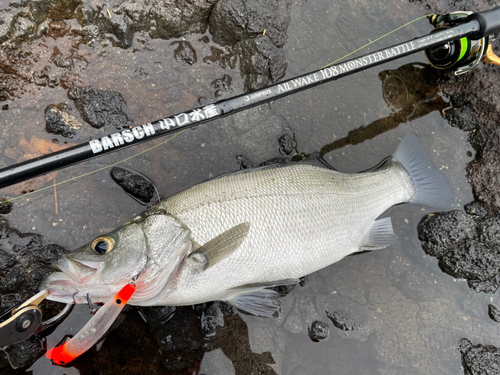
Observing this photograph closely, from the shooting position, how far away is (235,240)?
206 centimetres

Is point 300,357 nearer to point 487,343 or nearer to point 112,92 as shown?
point 487,343

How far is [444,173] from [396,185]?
72cm

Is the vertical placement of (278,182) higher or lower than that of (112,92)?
lower

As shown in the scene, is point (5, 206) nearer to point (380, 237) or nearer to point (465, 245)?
point (380, 237)

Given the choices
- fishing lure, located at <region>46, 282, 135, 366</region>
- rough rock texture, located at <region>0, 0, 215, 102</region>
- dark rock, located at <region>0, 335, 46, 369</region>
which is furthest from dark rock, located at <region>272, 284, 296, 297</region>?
rough rock texture, located at <region>0, 0, 215, 102</region>

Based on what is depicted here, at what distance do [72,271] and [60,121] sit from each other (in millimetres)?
1223

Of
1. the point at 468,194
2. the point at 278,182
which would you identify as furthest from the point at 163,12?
the point at 468,194

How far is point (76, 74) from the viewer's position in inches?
99.3

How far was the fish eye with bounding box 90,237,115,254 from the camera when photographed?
1958 mm

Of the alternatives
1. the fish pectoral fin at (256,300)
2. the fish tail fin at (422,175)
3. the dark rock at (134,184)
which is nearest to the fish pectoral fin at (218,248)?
the fish pectoral fin at (256,300)

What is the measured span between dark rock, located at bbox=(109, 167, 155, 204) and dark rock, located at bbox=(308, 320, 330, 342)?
1.68m

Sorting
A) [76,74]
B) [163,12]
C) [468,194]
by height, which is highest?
[163,12]

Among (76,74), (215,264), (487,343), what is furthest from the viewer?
(487,343)

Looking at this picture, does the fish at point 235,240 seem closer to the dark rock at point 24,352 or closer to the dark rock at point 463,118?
the dark rock at point 24,352
